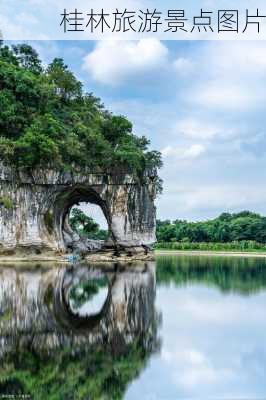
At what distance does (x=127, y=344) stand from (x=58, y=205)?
78.8ft

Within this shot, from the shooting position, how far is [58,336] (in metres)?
7.30

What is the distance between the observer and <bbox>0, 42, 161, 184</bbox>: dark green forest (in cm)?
2589

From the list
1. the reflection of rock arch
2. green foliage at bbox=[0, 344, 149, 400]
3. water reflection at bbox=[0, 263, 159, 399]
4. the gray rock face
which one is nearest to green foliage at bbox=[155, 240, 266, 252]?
the gray rock face

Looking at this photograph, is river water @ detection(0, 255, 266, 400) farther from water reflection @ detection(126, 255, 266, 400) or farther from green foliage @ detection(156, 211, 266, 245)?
green foliage @ detection(156, 211, 266, 245)

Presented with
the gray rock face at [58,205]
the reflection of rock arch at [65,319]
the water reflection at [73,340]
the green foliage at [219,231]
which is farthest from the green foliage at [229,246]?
the water reflection at [73,340]

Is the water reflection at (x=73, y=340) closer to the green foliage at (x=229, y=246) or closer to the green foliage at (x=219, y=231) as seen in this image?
the green foliage at (x=229, y=246)

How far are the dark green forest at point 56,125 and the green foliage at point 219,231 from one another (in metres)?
22.6

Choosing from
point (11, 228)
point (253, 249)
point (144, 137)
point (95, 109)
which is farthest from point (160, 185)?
point (253, 249)

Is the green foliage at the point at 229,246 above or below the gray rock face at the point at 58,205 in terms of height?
below

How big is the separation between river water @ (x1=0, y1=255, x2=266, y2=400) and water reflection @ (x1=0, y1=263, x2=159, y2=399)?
0.01 metres

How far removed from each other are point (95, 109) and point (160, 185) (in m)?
6.78

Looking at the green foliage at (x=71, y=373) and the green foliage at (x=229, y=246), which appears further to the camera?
the green foliage at (x=229, y=246)

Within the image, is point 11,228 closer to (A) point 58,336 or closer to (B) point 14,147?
(B) point 14,147

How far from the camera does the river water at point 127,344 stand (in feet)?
17.3
